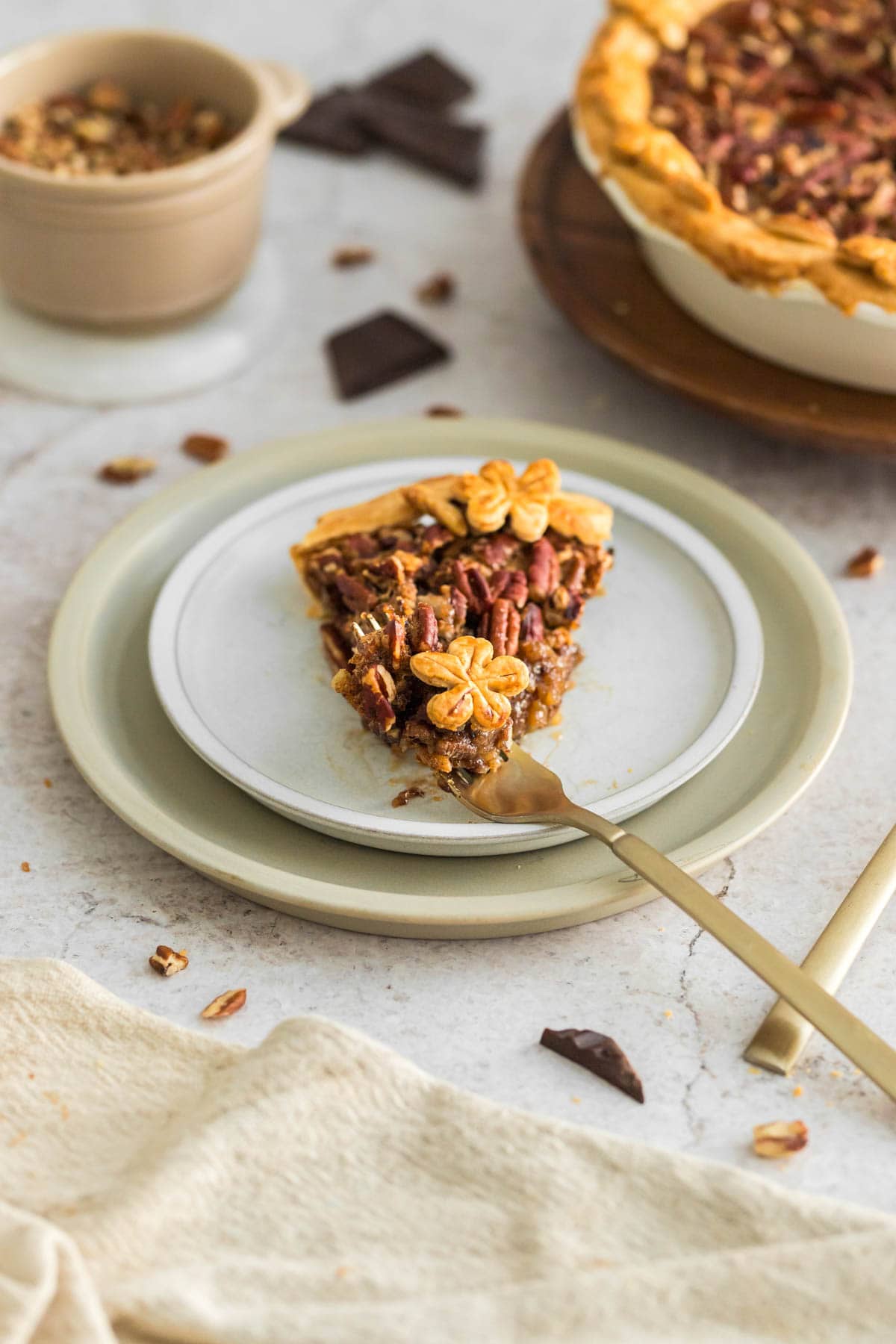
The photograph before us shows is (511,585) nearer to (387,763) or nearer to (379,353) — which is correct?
(387,763)

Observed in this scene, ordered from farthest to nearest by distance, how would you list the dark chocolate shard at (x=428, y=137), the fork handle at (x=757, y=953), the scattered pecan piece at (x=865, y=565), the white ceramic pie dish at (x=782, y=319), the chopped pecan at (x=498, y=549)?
the dark chocolate shard at (x=428, y=137) → the scattered pecan piece at (x=865, y=565) → the white ceramic pie dish at (x=782, y=319) → the chopped pecan at (x=498, y=549) → the fork handle at (x=757, y=953)

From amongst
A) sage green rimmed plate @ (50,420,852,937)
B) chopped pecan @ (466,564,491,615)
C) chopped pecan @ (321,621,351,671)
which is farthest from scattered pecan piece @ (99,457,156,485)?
chopped pecan @ (466,564,491,615)

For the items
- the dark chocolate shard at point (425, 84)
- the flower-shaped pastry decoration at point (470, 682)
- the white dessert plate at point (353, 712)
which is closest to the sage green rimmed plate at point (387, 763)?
the white dessert plate at point (353, 712)

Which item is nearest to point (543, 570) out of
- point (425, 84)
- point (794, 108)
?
point (794, 108)

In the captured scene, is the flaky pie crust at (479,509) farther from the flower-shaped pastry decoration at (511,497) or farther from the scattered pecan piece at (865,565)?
the scattered pecan piece at (865,565)

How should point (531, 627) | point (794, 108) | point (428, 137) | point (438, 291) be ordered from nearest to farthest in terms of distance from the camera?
point (531, 627), point (794, 108), point (438, 291), point (428, 137)

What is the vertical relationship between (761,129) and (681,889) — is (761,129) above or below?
above

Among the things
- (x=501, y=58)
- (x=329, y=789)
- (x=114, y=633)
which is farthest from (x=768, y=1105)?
(x=501, y=58)

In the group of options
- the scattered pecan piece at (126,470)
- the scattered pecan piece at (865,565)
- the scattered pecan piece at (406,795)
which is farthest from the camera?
the scattered pecan piece at (126,470)
